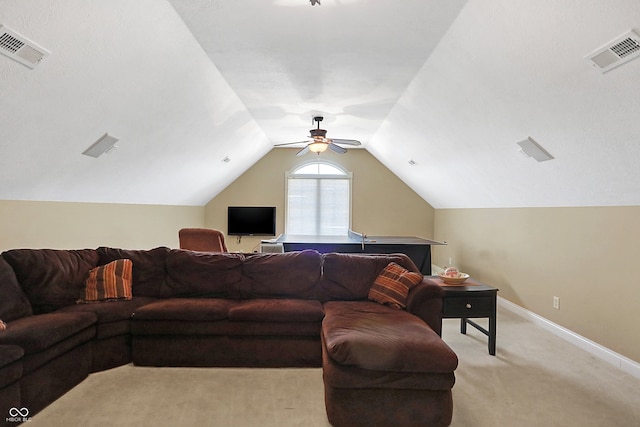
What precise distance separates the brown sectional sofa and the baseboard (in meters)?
1.62

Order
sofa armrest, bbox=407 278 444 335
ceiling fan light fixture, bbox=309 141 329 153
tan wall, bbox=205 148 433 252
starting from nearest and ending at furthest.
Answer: sofa armrest, bbox=407 278 444 335 → ceiling fan light fixture, bbox=309 141 329 153 → tan wall, bbox=205 148 433 252

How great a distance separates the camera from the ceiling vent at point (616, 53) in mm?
1976

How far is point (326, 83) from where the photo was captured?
4.16 meters

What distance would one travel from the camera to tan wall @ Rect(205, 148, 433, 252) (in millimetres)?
8242

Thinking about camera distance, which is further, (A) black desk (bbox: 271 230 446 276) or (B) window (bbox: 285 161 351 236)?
(B) window (bbox: 285 161 351 236)

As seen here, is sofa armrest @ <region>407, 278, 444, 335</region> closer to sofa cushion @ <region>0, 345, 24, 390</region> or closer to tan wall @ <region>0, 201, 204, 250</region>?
sofa cushion @ <region>0, 345, 24, 390</region>

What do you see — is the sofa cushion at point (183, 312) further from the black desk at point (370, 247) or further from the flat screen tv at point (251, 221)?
the flat screen tv at point (251, 221)

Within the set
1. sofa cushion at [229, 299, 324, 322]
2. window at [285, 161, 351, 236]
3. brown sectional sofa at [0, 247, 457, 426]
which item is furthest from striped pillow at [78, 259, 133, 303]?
window at [285, 161, 351, 236]

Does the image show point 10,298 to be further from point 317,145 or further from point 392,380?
point 317,145

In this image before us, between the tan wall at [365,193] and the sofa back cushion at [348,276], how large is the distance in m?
4.76

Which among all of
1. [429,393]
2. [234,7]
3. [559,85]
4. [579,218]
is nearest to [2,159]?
[234,7]

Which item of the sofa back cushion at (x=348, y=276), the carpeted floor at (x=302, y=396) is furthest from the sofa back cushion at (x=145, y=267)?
the sofa back cushion at (x=348, y=276)

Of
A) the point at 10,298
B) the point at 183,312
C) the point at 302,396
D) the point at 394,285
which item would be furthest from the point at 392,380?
the point at 10,298

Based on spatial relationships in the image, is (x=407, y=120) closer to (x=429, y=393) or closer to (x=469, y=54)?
(x=469, y=54)
